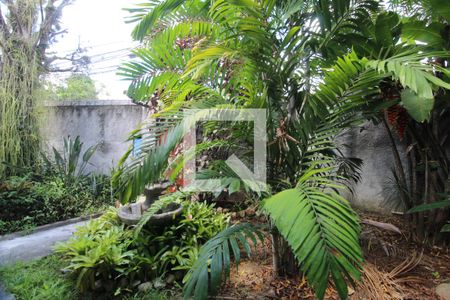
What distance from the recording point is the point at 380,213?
8.73 ft

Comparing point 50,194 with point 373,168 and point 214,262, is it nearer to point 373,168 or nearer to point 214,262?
point 214,262

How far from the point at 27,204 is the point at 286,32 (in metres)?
3.55

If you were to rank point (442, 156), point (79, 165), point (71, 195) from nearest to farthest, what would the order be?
point (442, 156), point (71, 195), point (79, 165)

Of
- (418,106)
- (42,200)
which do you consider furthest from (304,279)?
(42,200)

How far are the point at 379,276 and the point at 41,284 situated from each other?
7.02 feet

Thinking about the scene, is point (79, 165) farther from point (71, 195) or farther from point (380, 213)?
point (380, 213)

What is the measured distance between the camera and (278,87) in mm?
1613

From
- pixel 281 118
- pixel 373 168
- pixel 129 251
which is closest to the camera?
pixel 281 118

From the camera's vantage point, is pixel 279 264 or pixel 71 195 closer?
pixel 279 264

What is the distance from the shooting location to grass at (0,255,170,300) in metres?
1.61

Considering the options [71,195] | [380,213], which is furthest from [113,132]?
[380,213]

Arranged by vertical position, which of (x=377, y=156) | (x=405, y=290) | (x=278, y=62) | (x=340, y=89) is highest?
(x=278, y=62)

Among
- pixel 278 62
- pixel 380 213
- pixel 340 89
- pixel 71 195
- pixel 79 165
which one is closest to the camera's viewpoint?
pixel 340 89

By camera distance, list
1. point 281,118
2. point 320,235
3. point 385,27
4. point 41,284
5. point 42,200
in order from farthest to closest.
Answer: point 42,200
point 41,284
point 281,118
point 385,27
point 320,235
